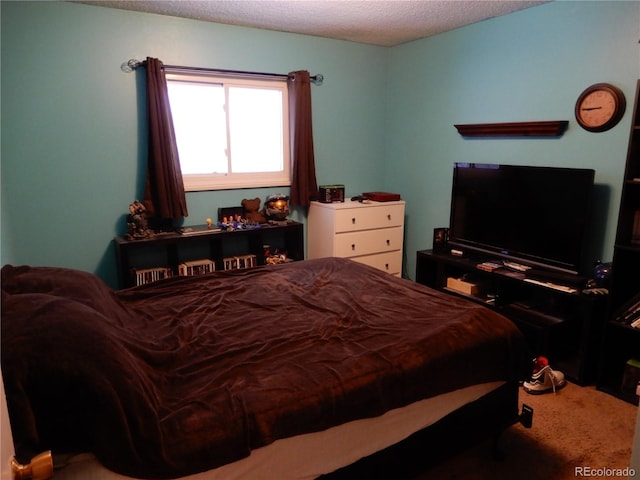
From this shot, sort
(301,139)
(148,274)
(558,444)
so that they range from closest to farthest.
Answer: (558,444) < (148,274) < (301,139)

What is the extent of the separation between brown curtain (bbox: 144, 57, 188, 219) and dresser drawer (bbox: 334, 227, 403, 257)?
1.40 meters

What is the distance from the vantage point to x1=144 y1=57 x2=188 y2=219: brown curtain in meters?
3.29

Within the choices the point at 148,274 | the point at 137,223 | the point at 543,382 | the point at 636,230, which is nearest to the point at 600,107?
the point at 636,230

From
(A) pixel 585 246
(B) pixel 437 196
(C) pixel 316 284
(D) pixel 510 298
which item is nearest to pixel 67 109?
(C) pixel 316 284

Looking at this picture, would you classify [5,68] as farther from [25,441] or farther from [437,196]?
[437,196]

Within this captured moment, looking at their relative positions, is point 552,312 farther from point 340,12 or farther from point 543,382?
point 340,12

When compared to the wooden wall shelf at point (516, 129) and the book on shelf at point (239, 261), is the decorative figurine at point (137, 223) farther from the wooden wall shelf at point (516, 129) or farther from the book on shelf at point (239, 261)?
the wooden wall shelf at point (516, 129)

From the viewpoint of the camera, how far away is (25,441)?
1.07 metres

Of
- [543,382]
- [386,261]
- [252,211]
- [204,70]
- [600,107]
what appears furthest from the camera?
[386,261]

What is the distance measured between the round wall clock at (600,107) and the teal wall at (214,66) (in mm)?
52

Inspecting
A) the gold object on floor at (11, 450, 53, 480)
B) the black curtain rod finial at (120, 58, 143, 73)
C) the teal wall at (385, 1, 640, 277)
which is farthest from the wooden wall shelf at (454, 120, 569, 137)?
the gold object on floor at (11, 450, 53, 480)

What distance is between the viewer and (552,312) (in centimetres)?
291

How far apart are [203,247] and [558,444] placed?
9.51ft

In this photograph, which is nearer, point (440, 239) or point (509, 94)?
point (509, 94)
